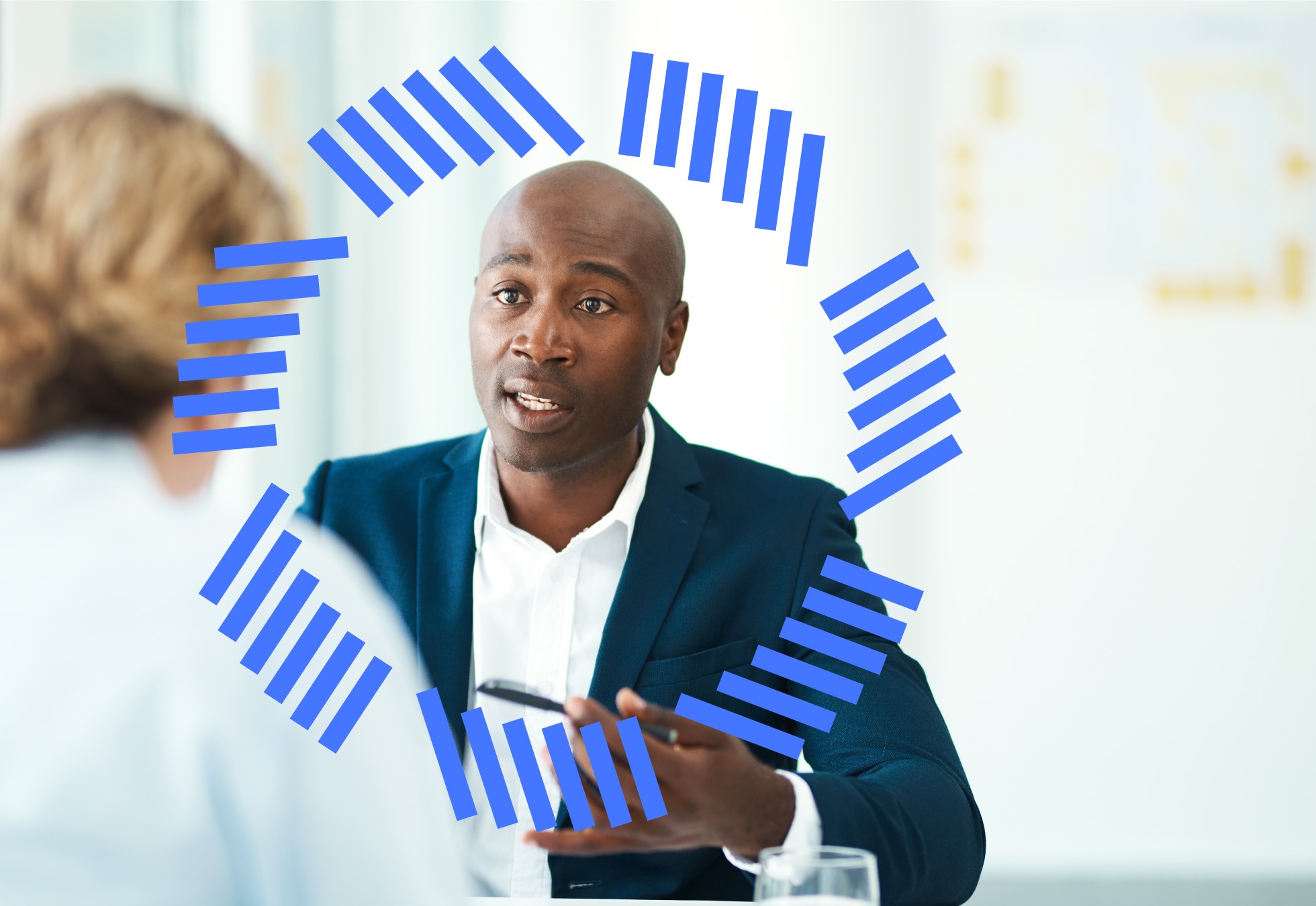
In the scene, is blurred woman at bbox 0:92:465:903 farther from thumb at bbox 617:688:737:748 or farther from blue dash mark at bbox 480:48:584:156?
blue dash mark at bbox 480:48:584:156

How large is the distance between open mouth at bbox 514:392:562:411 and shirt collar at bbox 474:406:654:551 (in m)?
0.18

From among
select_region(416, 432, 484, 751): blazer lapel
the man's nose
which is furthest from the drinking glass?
the man's nose

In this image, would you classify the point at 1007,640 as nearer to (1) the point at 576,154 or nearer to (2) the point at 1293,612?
(2) the point at 1293,612

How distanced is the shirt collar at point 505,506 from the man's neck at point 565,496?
19mm

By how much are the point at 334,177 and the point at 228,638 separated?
269 cm

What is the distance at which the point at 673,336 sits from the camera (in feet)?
6.98

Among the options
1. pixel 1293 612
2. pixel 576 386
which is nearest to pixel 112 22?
pixel 576 386

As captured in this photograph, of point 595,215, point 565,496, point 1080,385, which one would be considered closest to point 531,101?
point 595,215

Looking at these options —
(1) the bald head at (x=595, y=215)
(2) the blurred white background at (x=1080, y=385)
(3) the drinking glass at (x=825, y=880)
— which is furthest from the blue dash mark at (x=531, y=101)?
(2) the blurred white background at (x=1080, y=385)

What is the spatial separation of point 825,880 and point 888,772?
70cm

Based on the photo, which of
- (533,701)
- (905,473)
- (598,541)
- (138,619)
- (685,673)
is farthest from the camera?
(598,541)

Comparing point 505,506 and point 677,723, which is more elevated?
point 505,506

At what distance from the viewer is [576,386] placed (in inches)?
75.1

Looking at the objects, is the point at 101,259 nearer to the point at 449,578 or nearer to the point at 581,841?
the point at 581,841
